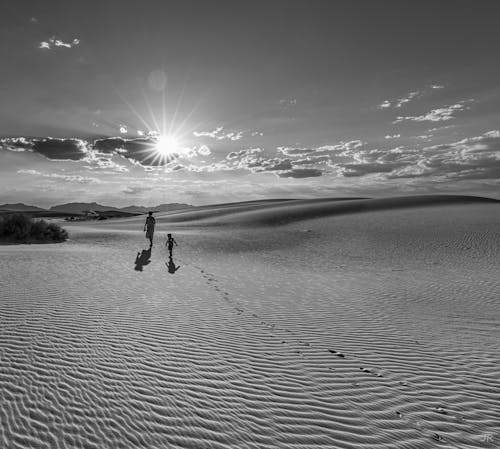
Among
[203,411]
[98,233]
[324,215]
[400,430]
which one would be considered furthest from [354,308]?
[324,215]

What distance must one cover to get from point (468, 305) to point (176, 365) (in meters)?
9.89

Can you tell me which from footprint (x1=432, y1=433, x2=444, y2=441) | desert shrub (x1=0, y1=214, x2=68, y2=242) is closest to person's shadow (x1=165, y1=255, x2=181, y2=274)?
footprint (x1=432, y1=433, x2=444, y2=441)

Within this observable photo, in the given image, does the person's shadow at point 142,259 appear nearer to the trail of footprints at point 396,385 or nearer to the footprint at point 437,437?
the trail of footprints at point 396,385

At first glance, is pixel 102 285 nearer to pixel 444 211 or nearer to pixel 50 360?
pixel 50 360

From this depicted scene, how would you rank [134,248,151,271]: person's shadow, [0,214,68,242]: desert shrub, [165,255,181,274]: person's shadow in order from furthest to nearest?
[0,214,68,242]: desert shrub < [134,248,151,271]: person's shadow < [165,255,181,274]: person's shadow

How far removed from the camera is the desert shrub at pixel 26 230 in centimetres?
2464

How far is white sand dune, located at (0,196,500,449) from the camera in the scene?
381cm

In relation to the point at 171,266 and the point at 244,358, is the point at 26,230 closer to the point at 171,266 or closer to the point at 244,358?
the point at 171,266

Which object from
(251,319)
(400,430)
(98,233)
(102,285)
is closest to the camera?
(400,430)

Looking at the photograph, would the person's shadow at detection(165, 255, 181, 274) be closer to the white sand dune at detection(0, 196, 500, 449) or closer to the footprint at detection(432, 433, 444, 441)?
the white sand dune at detection(0, 196, 500, 449)

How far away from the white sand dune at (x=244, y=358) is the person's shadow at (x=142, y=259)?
0.81 meters

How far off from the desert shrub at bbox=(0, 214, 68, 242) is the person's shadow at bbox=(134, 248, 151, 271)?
9.99 m

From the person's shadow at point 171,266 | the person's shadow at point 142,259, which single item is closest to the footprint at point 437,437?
the person's shadow at point 171,266

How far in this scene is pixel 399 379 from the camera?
5301 millimetres
